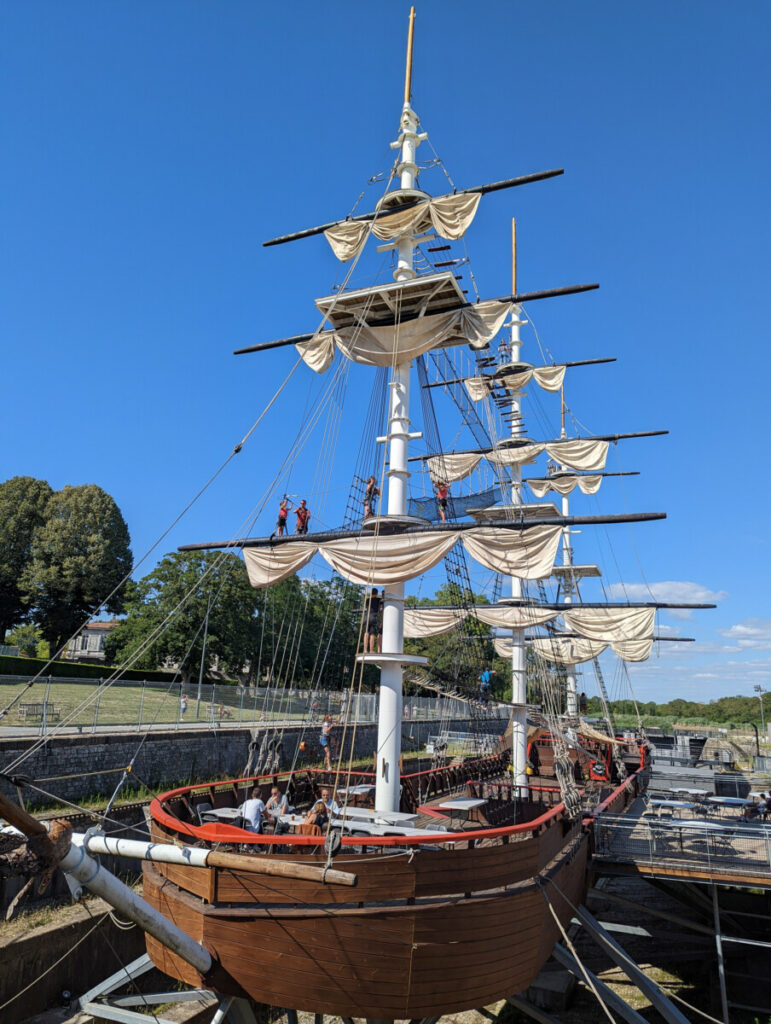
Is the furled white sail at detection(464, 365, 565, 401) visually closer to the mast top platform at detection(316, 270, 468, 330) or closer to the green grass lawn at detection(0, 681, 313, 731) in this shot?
the mast top platform at detection(316, 270, 468, 330)

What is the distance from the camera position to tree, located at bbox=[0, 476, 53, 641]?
133 feet

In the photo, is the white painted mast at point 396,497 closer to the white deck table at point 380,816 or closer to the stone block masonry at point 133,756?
the white deck table at point 380,816

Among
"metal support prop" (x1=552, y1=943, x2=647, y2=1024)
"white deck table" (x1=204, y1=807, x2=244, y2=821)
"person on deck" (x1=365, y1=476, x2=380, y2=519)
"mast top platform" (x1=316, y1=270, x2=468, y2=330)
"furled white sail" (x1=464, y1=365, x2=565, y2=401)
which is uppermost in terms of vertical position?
"furled white sail" (x1=464, y1=365, x2=565, y2=401)

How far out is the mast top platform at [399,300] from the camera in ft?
36.5

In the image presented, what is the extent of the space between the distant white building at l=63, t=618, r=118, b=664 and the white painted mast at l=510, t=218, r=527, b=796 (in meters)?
38.9

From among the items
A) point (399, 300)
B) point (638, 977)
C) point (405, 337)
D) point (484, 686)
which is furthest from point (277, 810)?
point (484, 686)

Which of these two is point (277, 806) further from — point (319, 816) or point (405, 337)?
point (405, 337)

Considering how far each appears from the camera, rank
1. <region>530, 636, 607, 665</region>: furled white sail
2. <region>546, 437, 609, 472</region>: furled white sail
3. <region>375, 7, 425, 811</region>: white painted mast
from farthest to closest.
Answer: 1. <region>530, 636, 607, 665</region>: furled white sail
2. <region>546, 437, 609, 472</region>: furled white sail
3. <region>375, 7, 425, 811</region>: white painted mast

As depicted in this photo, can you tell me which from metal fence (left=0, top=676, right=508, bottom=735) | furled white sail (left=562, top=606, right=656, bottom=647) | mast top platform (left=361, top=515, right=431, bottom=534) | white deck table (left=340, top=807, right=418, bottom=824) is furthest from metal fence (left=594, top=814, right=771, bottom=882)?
furled white sail (left=562, top=606, right=656, bottom=647)

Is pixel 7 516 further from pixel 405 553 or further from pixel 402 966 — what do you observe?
pixel 402 966

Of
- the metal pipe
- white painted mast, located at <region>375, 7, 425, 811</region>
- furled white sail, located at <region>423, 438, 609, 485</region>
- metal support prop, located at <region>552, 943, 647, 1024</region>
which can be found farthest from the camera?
furled white sail, located at <region>423, 438, 609, 485</region>

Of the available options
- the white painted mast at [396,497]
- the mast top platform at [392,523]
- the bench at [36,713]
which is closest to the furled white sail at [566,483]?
the white painted mast at [396,497]

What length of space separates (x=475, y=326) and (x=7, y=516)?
128 ft

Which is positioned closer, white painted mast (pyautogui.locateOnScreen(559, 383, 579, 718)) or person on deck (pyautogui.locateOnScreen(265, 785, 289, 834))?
person on deck (pyautogui.locateOnScreen(265, 785, 289, 834))
